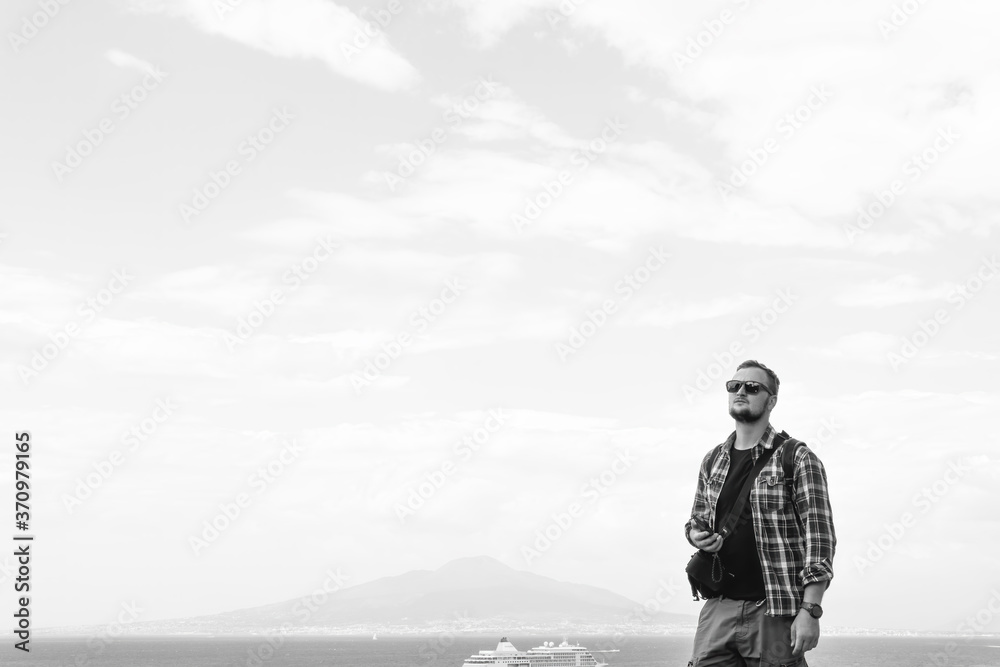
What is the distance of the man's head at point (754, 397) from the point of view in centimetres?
475

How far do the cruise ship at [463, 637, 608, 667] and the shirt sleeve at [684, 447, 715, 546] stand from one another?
8070 cm

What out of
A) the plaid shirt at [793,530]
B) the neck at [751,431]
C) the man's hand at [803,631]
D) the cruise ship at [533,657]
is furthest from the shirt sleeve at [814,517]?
the cruise ship at [533,657]

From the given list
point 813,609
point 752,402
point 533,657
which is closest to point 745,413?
point 752,402

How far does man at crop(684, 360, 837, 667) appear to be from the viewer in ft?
14.5

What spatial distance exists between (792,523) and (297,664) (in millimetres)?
151857

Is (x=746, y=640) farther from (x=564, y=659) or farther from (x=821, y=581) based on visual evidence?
(x=564, y=659)

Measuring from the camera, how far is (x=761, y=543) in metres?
4.53

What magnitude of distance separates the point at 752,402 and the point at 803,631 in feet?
3.41

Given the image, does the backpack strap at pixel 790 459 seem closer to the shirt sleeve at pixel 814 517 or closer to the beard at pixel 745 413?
the shirt sleeve at pixel 814 517

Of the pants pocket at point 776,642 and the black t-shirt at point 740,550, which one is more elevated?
the black t-shirt at point 740,550

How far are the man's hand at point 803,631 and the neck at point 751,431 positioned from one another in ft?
2.63

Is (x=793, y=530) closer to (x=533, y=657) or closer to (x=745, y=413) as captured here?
(x=745, y=413)

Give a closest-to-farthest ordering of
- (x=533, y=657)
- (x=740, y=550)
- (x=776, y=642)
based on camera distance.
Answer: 1. (x=776, y=642)
2. (x=740, y=550)
3. (x=533, y=657)

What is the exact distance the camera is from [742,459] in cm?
476
